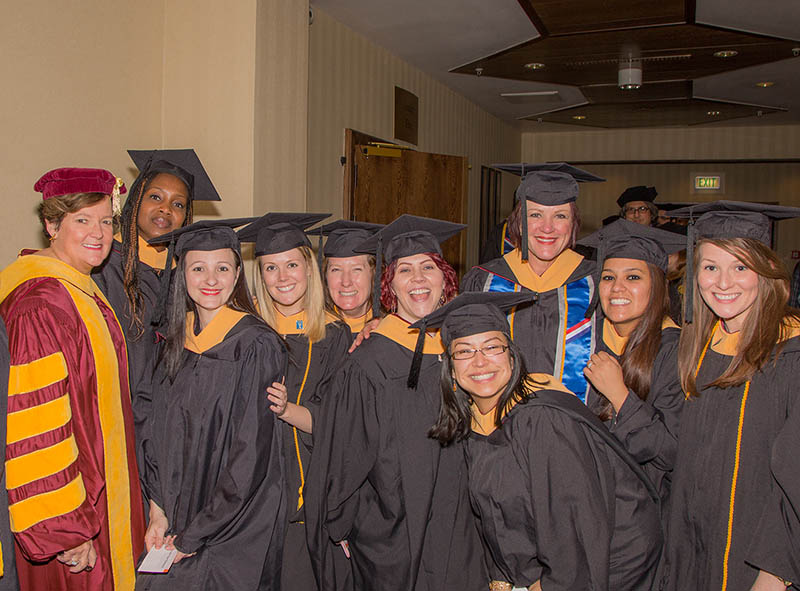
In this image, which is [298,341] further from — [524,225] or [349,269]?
[524,225]

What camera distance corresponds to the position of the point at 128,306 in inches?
110

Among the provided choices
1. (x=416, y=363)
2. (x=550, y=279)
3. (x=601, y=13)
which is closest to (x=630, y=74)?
(x=601, y=13)

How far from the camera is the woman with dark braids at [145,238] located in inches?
108

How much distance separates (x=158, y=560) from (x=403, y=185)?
15.0 feet

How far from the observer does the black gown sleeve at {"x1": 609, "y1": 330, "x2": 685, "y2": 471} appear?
7.57ft

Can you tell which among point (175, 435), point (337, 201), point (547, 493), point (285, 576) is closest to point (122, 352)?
point (175, 435)

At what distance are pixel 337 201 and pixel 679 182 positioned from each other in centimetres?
739

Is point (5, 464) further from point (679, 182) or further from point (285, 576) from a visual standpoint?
point (679, 182)

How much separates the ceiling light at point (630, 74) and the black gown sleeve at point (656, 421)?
4.78m

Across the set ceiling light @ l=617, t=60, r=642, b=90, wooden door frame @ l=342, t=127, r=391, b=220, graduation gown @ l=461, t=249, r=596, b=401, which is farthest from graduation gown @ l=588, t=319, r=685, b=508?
ceiling light @ l=617, t=60, r=642, b=90

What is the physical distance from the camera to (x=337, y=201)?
5973mm

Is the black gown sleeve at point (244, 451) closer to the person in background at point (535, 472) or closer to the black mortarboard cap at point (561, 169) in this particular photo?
the person in background at point (535, 472)

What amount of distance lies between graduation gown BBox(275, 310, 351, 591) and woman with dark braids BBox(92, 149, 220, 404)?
57 centimetres

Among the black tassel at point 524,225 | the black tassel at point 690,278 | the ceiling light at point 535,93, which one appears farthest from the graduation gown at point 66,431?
the ceiling light at point 535,93
